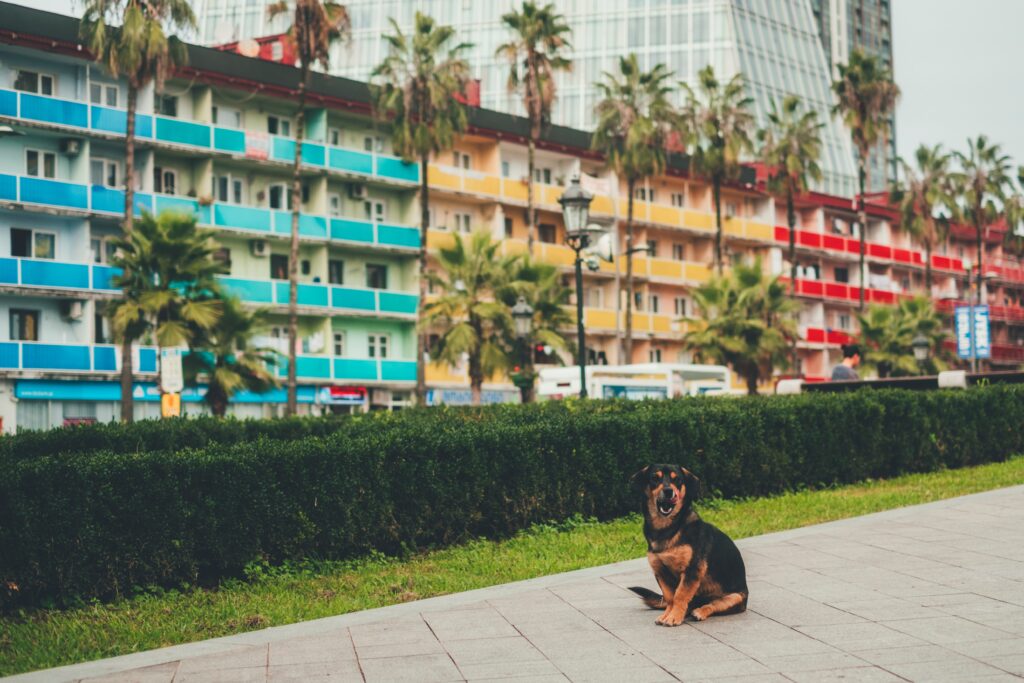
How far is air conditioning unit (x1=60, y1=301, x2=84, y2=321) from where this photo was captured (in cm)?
4256

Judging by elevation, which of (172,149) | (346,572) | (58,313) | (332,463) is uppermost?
(172,149)

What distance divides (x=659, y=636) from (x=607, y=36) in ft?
280

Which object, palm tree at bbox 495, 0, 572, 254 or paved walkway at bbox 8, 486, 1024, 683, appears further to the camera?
palm tree at bbox 495, 0, 572, 254

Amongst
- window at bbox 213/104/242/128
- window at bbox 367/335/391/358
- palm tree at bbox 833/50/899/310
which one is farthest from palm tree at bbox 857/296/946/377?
window at bbox 213/104/242/128

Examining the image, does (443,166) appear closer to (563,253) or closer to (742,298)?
(563,253)

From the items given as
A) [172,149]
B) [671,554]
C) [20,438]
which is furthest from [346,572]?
[172,149]

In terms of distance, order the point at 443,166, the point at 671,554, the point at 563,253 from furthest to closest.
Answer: the point at 563,253 → the point at 443,166 → the point at 671,554

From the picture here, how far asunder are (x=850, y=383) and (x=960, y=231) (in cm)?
7853

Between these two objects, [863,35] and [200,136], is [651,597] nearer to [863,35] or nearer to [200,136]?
[200,136]

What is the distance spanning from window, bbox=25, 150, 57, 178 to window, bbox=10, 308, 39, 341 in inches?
179

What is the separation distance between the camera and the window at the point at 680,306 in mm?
67750

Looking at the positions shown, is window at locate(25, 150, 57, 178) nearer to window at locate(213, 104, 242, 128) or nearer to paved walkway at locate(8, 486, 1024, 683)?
window at locate(213, 104, 242, 128)

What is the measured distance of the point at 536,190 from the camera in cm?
5903

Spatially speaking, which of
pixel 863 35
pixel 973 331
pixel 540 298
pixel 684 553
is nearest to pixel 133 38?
pixel 540 298
